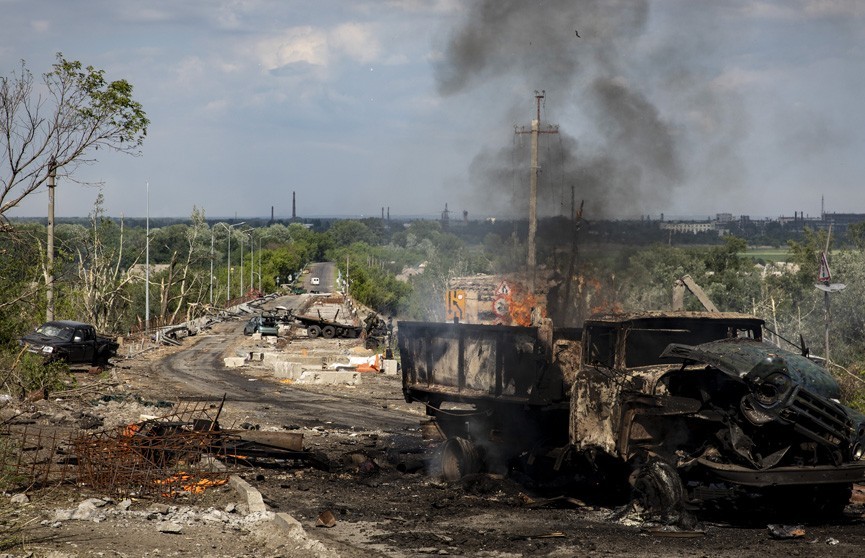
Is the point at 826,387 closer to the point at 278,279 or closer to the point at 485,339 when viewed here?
the point at 485,339

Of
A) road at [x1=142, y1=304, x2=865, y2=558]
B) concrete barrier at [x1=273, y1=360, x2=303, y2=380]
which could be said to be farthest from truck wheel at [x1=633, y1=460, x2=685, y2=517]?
concrete barrier at [x1=273, y1=360, x2=303, y2=380]

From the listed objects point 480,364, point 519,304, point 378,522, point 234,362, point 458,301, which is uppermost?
point 519,304

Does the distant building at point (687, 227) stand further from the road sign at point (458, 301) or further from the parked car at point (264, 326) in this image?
the parked car at point (264, 326)

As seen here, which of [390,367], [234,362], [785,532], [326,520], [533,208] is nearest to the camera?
[785,532]

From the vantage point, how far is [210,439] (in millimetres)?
14828

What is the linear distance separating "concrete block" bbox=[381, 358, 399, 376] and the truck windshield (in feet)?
36.4

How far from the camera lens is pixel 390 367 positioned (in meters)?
35.8

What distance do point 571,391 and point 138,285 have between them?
9017 cm

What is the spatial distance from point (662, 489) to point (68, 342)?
2454 cm

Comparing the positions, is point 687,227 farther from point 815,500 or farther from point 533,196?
point 815,500

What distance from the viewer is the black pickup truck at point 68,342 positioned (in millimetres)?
29500

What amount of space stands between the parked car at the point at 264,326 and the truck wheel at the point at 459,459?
42.1 m

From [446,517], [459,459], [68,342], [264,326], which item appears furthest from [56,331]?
[264,326]

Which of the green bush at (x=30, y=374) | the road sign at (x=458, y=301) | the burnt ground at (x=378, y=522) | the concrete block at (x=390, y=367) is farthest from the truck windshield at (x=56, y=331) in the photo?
the burnt ground at (x=378, y=522)
